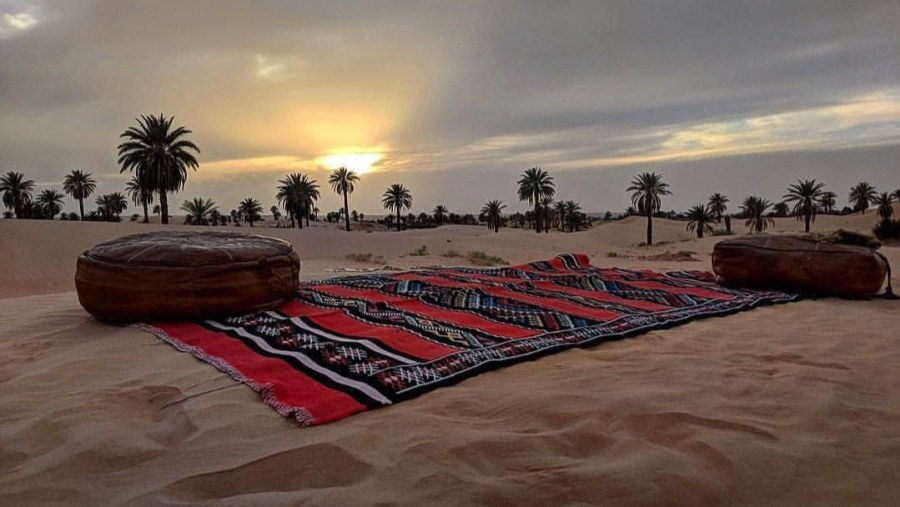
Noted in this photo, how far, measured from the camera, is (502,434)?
6.61ft

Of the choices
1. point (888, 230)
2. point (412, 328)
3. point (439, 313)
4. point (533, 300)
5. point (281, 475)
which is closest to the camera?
point (281, 475)

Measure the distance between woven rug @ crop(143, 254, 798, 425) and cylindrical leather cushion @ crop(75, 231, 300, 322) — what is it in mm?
169

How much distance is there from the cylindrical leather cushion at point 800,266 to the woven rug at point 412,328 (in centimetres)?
27

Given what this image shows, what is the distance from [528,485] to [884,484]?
3.56 feet

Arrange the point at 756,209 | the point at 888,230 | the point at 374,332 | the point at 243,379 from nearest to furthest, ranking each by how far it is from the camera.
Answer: the point at 243,379 → the point at 374,332 → the point at 888,230 → the point at 756,209

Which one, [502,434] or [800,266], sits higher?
[800,266]

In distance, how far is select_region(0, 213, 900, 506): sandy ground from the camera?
1664 millimetres

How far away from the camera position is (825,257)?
5.42 metres

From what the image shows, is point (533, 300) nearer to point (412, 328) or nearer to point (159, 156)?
point (412, 328)

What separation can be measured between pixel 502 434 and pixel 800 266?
4850 millimetres

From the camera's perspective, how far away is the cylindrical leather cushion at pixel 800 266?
526cm

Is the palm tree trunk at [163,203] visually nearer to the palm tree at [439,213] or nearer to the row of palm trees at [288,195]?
the row of palm trees at [288,195]

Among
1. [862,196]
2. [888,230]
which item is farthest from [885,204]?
[888,230]

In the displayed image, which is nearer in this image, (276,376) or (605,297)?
(276,376)
